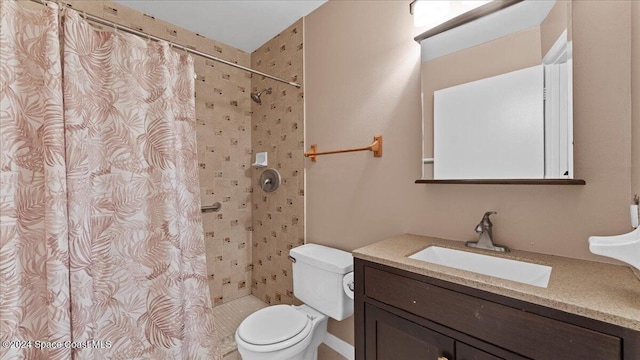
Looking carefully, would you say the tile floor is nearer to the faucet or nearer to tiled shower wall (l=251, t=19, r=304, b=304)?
tiled shower wall (l=251, t=19, r=304, b=304)

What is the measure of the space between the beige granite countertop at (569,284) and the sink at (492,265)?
24mm

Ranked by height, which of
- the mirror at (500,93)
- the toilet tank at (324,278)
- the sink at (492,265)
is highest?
the mirror at (500,93)

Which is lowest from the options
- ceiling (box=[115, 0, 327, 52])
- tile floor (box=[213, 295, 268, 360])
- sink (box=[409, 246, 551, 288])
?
tile floor (box=[213, 295, 268, 360])

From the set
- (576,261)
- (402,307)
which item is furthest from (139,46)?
(576,261)

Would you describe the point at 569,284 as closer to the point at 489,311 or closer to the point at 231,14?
the point at 489,311

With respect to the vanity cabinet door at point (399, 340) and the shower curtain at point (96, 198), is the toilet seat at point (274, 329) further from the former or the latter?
the vanity cabinet door at point (399, 340)

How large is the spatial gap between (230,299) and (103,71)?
199 centimetres

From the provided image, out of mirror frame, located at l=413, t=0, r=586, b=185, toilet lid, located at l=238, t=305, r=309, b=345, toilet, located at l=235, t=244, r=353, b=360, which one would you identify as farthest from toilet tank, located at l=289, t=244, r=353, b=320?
mirror frame, located at l=413, t=0, r=586, b=185

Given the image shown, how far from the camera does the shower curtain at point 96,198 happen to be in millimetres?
982

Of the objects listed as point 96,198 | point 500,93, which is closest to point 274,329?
point 96,198

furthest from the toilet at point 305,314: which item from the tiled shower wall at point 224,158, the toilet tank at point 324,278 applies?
the tiled shower wall at point 224,158

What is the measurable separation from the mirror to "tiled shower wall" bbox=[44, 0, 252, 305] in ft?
5.57

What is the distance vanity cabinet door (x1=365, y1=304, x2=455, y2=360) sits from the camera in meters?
0.86

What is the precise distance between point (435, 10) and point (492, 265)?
120 cm
